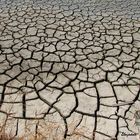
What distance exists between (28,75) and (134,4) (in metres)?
3.57

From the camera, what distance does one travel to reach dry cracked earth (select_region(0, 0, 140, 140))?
91.5 inches

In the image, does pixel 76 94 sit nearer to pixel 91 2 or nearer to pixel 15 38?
pixel 15 38

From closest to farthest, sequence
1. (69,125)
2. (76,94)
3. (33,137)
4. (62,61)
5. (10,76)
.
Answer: (33,137), (69,125), (76,94), (10,76), (62,61)

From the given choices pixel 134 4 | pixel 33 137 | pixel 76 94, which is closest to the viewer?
pixel 33 137

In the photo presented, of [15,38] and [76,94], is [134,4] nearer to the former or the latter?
[15,38]

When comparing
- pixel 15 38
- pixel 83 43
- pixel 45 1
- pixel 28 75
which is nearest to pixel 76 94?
pixel 28 75

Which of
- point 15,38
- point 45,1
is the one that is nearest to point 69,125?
point 15,38

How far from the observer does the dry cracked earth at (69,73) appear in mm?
2324

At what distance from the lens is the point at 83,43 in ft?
12.5

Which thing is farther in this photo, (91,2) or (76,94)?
(91,2)

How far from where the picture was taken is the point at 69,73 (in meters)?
3.06

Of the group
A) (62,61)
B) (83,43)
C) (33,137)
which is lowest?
(33,137)

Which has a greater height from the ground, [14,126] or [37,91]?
[37,91]

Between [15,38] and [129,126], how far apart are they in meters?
2.38
